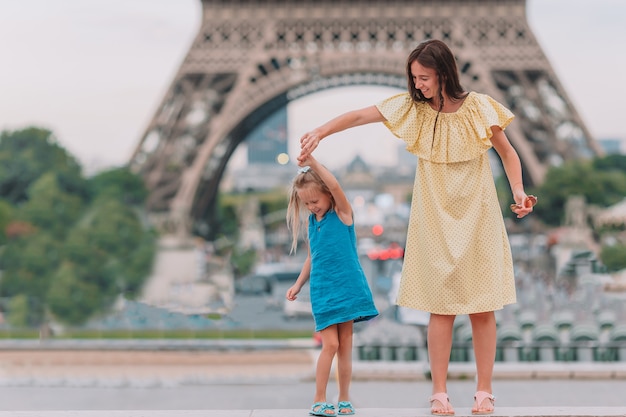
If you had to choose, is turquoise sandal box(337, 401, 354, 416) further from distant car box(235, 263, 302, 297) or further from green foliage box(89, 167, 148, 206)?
green foliage box(89, 167, 148, 206)

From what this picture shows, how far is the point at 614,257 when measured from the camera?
2062cm

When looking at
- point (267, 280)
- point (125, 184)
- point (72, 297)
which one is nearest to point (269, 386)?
point (72, 297)

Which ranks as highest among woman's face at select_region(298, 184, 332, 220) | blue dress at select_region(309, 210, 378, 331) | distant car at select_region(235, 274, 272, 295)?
distant car at select_region(235, 274, 272, 295)

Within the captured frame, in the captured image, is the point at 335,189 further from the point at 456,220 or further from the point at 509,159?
the point at 509,159

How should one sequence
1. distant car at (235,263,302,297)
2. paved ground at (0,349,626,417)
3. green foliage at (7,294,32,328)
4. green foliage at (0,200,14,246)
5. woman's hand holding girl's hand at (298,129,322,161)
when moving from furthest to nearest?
distant car at (235,263,302,297) < green foliage at (0,200,14,246) < green foliage at (7,294,32,328) < paved ground at (0,349,626,417) < woman's hand holding girl's hand at (298,129,322,161)

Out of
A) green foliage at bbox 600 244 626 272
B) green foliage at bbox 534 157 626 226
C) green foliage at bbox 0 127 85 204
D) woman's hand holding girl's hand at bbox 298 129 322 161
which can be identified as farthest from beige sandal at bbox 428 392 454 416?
green foliage at bbox 534 157 626 226

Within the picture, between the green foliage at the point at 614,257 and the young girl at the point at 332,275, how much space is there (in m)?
17.1

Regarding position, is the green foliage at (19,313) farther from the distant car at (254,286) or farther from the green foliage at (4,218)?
the distant car at (254,286)

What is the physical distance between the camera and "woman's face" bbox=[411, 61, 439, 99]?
3.57 metres

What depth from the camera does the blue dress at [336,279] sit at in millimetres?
3654

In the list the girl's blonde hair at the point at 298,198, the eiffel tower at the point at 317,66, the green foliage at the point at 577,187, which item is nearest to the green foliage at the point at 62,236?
the eiffel tower at the point at 317,66

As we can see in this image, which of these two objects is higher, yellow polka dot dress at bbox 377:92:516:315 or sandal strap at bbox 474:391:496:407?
yellow polka dot dress at bbox 377:92:516:315

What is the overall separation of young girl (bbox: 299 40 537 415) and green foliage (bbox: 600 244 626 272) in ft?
55.7

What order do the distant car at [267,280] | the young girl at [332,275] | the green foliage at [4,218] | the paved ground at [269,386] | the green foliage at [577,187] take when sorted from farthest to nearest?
the green foliage at [577,187], the distant car at [267,280], the green foliage at [4,218], the paved ground at [269,386], the young girl at [332,275]
